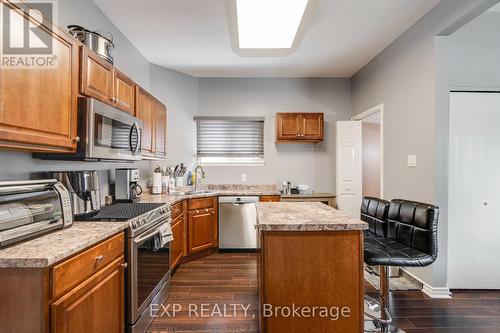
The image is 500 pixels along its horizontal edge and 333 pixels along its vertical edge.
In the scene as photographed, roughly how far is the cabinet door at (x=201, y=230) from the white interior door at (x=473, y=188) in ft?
8.84

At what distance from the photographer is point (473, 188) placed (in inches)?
101

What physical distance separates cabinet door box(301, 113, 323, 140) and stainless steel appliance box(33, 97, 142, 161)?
268 centimetres

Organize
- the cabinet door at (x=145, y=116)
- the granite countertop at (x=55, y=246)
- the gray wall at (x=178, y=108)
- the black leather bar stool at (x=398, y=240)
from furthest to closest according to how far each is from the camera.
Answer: the gray wall at (x=178, y=108) → the cabinet door at (x=145, y=116) → the black leather bar stool at (x=398, y=240) → the granite countertop at (x=55, y=246)

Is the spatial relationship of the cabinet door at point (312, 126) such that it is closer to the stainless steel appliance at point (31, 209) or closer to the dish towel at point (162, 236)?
the dish towel at point (162, 236)

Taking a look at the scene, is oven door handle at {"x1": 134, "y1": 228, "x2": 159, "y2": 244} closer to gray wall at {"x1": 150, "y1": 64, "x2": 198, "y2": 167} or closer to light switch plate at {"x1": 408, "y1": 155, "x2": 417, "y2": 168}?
gray wall at {"x1": 150, "y1": 64, "x2": 198, "y2": 167}

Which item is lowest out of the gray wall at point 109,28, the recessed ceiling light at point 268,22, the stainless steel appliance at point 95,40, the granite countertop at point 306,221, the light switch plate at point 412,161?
the granite countertop at point 306,221

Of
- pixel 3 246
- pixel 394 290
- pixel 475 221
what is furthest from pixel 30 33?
pixel 475 221

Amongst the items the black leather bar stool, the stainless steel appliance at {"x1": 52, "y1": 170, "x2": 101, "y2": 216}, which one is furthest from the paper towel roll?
the black leather bar stool

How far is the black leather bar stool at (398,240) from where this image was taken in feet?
5.61

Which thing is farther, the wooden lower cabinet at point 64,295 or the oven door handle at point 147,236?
the oven door handle at point 147,236

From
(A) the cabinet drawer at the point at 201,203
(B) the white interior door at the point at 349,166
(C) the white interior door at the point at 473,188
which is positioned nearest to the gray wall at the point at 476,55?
(C) the white interior door at the point at 473,188

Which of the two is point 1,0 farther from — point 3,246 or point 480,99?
point 480,99

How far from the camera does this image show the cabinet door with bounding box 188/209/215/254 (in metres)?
3.37

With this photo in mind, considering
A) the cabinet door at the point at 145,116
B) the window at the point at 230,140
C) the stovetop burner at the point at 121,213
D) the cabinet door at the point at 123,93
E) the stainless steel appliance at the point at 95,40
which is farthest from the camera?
the window at the point at 230,140
